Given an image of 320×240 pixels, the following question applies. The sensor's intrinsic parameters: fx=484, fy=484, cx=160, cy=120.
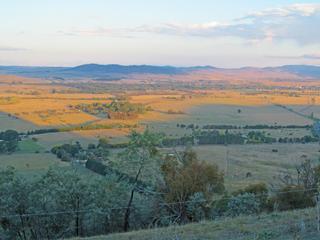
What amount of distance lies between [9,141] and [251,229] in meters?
47.0

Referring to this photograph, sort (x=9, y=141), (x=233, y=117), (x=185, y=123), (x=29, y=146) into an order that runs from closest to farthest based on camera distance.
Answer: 1. (x=29, y=146)
2. (x=9, y=141)
3. (x=185, y=123)
4. (x=233, y=117)

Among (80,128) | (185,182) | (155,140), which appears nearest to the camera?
(185,182)

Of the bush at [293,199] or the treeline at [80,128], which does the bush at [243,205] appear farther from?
the treeline at [80,128]

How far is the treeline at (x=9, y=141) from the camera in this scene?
52.1 meters

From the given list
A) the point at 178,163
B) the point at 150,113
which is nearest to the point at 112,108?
the point at 150,113

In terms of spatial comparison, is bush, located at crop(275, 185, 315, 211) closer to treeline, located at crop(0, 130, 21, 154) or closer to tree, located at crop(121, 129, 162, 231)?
tree, located at crop(121, 129, 162, 231)

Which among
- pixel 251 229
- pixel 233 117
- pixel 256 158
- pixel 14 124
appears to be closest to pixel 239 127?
pixel 233 117

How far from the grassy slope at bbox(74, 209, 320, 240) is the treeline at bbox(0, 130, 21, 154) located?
131ft

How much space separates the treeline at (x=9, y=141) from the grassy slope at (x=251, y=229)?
39802 millimetres

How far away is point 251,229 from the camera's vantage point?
13.4m

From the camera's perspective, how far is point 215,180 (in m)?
23.6

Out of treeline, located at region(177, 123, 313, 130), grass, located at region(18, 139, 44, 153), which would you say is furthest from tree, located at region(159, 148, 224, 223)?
treeline, located at region(177, 123, 313, 130)

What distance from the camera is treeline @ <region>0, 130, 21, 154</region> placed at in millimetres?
52094

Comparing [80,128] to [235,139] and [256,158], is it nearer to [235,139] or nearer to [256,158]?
[235,139]
